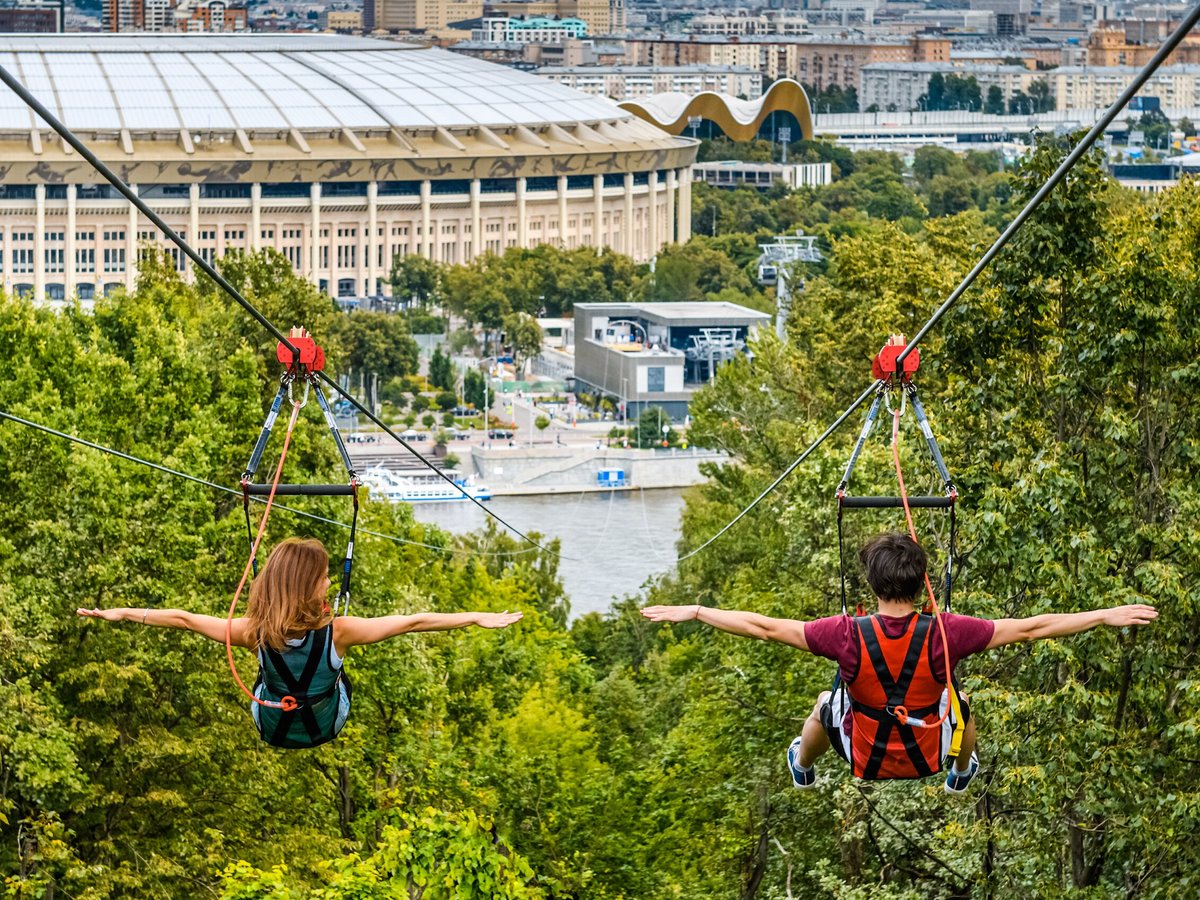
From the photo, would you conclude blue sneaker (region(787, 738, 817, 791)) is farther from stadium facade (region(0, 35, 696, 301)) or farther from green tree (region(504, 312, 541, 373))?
stadium facade (region(0, 35, 696, 301))

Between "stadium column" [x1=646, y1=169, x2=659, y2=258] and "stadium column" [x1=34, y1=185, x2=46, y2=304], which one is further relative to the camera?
"stadium column" [x1=646, y1=169, x2=659, y2=258]

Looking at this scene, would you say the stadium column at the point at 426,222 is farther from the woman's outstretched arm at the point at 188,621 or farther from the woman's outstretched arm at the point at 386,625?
the woman's outstretched arm at the point at 386,625

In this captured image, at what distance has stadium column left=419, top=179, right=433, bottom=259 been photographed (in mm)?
106812

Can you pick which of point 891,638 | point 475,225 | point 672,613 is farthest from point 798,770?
point 475,225

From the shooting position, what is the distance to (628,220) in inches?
4658

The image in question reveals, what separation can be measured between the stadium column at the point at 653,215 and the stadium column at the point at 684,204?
3.98 metres

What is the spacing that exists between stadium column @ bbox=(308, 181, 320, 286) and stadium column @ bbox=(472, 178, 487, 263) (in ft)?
22.1

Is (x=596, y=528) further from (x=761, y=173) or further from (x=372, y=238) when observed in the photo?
(x=761, y=173)

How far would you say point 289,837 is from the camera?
20.5 meters

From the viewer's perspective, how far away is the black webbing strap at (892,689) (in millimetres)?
8070

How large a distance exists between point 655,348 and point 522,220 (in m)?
28.4

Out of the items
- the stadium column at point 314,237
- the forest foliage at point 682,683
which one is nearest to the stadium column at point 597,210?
the stadium column at point 314,237

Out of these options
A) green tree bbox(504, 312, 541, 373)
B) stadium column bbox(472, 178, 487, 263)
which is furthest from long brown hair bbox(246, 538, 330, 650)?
stadium column bbox(472, 178, 487, 263)

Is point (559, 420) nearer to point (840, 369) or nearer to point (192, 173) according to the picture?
point (192, 173)
